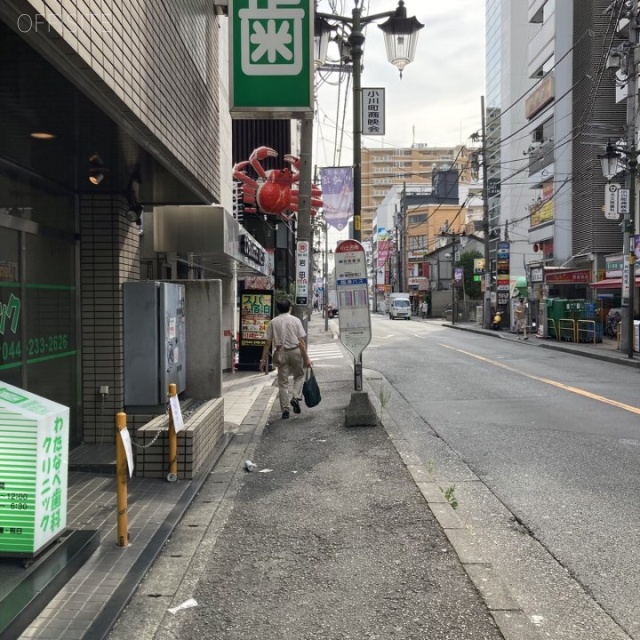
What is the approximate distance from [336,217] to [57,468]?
10.5 m

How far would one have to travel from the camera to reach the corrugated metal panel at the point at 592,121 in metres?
32.0

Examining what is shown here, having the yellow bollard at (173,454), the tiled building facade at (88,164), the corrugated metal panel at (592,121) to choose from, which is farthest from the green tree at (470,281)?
the yellow bollard at (173,454)

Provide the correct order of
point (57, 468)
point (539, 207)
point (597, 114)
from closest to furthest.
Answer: point (57, 468)
point (597, 114)
point (539, 207)

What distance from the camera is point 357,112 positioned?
11.0m

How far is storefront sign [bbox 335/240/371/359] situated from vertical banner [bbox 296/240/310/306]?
280 cm

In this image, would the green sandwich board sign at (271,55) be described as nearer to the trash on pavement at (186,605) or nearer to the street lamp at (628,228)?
the trash on pavement at (186,605)

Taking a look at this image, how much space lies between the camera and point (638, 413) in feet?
32.4

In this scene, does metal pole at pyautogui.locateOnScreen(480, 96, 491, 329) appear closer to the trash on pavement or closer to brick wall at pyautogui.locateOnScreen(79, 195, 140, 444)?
brick wall at pyautogui.locateOnScreen(79, 195, 140, 444)

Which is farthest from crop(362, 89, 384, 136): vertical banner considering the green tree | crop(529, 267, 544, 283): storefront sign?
the green tree

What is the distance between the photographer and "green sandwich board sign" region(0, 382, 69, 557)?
3822 millimetres

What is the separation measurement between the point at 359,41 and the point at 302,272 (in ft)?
14.2

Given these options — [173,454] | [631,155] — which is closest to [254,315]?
[173,454]

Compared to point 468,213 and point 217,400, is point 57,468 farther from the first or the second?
point 468,213

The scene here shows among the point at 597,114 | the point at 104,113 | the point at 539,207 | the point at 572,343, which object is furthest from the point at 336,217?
the point at 539,207
